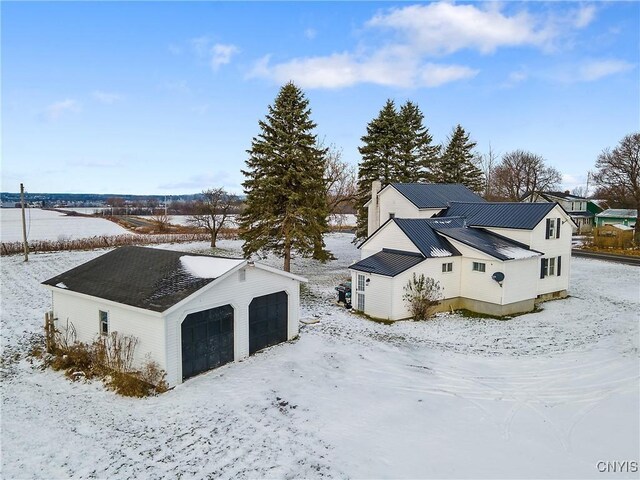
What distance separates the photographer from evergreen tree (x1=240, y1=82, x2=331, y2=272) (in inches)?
1072

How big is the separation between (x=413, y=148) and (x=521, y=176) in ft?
108

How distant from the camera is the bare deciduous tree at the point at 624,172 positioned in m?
49.4

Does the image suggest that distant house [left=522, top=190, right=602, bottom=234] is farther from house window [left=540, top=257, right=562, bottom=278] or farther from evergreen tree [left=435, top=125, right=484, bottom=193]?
house window [left=540, top=257, right=562, bottom=278]

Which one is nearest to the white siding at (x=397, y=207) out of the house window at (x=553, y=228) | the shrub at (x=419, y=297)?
the house window at (x=553, y=228)

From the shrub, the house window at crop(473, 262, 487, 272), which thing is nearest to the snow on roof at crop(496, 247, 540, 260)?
the house window at crop(473, 262, 487, 272)

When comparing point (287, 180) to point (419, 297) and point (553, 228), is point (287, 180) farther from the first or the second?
point (553, 228)

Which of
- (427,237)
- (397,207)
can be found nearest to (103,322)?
(427,237)

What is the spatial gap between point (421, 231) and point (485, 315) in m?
5.46

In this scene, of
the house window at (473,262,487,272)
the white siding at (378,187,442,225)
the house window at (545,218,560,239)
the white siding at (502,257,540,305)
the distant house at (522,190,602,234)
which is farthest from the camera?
the distant house at (522,190,602,234)

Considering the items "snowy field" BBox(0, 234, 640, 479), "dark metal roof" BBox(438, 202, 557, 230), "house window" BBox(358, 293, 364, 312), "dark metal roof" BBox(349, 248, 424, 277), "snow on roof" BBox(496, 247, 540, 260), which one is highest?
"dark metal roof" BBox(438, 202, 557, 230)

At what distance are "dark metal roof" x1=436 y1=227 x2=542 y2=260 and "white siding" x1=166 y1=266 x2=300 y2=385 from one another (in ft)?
33.6

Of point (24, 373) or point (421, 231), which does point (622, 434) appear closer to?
point (421, 231)

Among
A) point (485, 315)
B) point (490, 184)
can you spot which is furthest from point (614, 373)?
point (490, 184)

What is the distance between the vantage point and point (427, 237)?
75.4ft
